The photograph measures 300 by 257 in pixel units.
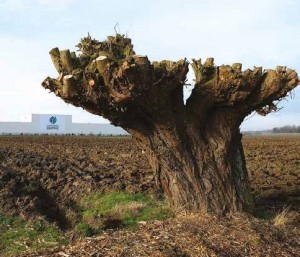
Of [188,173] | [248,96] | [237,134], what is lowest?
[188,173]

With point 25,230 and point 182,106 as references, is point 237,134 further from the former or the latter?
point 25,230

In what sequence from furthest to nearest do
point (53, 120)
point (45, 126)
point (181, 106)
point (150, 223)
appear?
point (53, 120), point (45, 126), point (181, 106), point (150, 223)

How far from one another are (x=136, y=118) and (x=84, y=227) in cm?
273

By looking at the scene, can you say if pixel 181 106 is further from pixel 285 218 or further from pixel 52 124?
pixel 52 124

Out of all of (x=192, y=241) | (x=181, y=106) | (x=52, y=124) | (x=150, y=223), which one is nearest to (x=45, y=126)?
(x=52, y=124)

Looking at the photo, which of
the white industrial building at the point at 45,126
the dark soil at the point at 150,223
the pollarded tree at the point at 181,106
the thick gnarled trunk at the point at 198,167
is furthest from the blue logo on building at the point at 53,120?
the thick gnarled trunk at the point at 198,167

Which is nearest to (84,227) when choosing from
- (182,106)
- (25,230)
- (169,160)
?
(25,230)

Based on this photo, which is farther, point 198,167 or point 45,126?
point 45,126

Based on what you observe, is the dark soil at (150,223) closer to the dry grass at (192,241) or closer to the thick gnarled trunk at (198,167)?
the dry grass at (192,241)

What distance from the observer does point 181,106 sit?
859cm

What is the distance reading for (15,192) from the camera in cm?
1253

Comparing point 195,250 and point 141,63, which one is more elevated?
point 141,63

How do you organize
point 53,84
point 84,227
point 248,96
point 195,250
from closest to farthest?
point 195,250
point 53,84
point 248,96
point 84,227

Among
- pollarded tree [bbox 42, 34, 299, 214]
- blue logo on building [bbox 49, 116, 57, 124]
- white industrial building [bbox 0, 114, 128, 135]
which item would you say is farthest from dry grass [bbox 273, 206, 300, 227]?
blue logo on building [bbox 49, 116, 57, 124]
